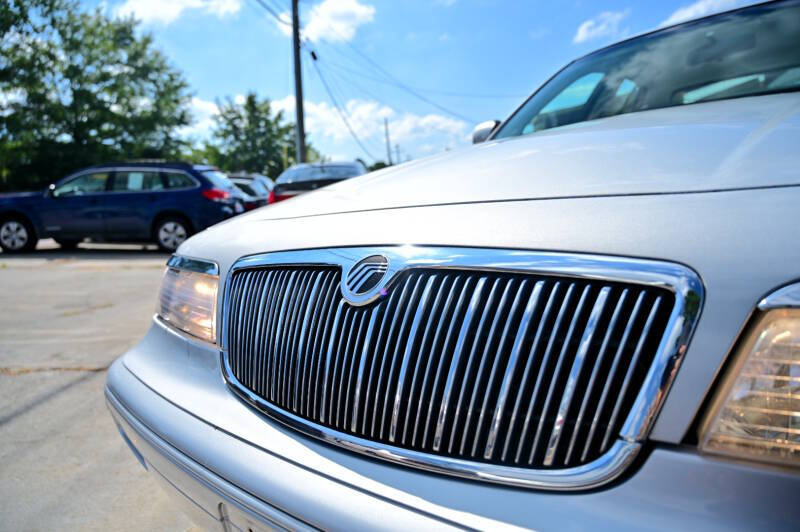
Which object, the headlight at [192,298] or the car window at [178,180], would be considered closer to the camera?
the headlight at [192,298]

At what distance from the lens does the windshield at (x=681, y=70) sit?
192cm

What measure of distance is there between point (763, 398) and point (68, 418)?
2.92 metres

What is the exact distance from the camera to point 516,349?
904mm

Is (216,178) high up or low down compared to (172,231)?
up

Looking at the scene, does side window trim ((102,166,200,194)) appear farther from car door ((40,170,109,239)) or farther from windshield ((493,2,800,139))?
windshield ((493,2,800,139))

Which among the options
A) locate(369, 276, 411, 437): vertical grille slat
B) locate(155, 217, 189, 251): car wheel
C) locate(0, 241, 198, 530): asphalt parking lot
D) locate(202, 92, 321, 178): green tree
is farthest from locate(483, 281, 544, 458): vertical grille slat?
locate(202, 92, 321, 178): green tree

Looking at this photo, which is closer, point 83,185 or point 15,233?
point 83,185

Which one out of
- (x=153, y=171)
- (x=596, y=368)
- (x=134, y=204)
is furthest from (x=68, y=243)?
(x=596, y=368)

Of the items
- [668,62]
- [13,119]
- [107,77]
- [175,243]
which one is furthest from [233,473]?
[107,77]

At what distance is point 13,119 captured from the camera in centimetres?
2839

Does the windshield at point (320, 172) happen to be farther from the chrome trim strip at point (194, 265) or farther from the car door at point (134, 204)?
the chrome trim strip at point (194, 265)

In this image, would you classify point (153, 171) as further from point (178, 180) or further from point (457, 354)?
point (457, 354)

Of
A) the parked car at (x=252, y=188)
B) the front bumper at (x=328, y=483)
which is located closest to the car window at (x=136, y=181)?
the parked car at (x=252, y=188)

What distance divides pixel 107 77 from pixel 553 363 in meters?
38.3
